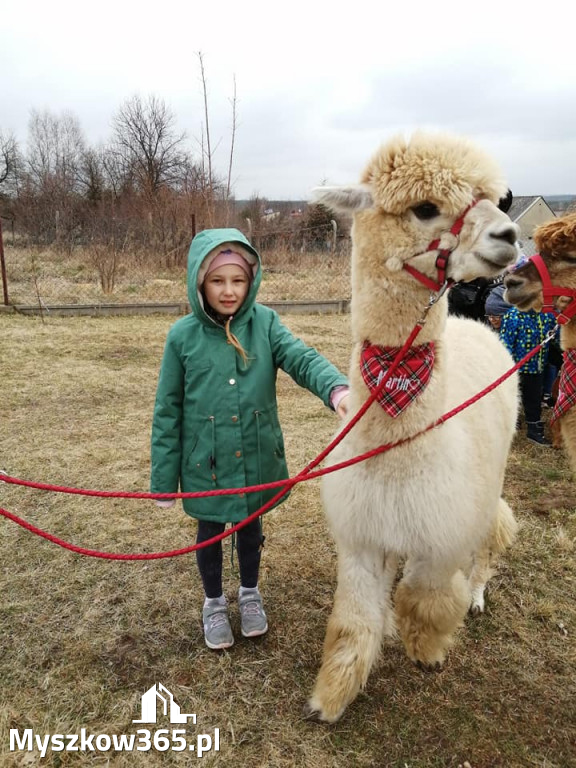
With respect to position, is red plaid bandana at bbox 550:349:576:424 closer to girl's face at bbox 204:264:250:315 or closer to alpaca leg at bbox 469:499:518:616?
alpaca leg at bbox 469:499:518:616

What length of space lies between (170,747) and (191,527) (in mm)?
1263

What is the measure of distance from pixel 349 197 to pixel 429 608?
1.30 meters

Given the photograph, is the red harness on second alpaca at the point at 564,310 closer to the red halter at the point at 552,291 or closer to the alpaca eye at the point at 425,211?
the red halter at the point at 552,291

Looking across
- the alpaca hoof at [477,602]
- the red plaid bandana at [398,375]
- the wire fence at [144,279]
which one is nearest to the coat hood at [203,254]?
the red plaid bandana at [398,375]

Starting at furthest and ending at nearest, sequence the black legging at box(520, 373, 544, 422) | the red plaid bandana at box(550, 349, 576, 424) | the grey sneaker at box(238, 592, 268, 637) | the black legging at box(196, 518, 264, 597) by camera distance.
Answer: the black legging at box(520, 373, 544, 422) → the grey sneaker at box(238, 592, 268, 637) → the black legging at box(196, 518, 264, 597) → the red plaid bandana at box(550, 349, 576, 424)

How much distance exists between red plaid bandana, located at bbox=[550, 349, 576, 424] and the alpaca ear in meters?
0.89

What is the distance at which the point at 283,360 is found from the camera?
6.74ft

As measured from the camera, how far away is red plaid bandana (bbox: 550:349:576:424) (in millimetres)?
1874

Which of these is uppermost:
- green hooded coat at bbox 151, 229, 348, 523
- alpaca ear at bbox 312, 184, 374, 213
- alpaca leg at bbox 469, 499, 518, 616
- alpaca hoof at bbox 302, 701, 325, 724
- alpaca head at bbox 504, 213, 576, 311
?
alpaca ear at bbox 312, 184, 374, 213

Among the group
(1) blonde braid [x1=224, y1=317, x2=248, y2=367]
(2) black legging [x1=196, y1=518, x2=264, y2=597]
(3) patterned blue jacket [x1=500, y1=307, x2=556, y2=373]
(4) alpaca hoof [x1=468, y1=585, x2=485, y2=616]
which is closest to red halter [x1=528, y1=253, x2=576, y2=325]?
(1) blonde braid [x1=224, y1=317, x2=248, y2=367]

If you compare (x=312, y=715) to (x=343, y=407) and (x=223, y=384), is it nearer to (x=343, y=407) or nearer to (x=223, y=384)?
(x=343, y=407)

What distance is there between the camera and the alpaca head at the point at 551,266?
1.84m

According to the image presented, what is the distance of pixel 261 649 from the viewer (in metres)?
2.15

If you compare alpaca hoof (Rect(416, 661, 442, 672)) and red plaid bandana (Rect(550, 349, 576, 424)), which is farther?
alpaca hoof (Rect(416, 661, 442, 672))
